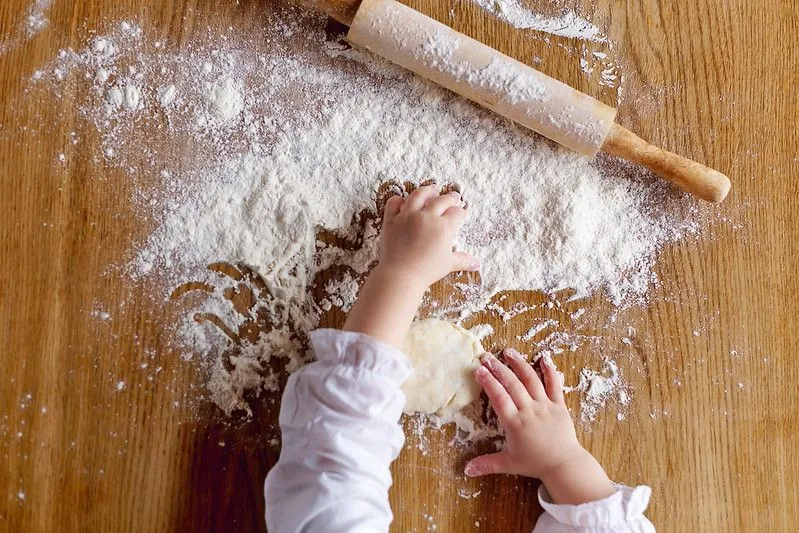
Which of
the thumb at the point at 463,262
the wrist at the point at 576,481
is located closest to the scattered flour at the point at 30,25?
the thumb at the point at 463,262

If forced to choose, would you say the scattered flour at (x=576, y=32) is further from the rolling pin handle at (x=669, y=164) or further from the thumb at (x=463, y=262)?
the thumb at (x=463, y=262)

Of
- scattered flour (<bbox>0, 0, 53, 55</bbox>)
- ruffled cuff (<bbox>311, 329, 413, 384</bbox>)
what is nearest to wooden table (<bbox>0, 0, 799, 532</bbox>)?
scattered flour (<bbox>0, 0, 53, 55</bbox>)

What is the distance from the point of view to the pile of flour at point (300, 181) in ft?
2.78

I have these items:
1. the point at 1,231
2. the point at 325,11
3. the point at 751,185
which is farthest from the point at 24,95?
the point at 751,185

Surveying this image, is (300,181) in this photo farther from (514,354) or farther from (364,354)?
(514,354)

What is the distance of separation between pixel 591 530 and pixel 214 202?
60 cm

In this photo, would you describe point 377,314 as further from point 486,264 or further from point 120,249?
point 120,249

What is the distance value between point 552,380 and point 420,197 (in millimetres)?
281

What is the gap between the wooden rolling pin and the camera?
83 centimetres

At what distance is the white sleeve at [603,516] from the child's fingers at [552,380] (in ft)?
0.40

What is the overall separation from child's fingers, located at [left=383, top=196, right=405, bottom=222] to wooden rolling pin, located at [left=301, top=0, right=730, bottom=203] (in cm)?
15

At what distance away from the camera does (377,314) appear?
80 cm

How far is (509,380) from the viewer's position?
85 centimetres

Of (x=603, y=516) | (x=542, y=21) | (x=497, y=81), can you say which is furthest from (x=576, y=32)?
(x=603, y=516)
